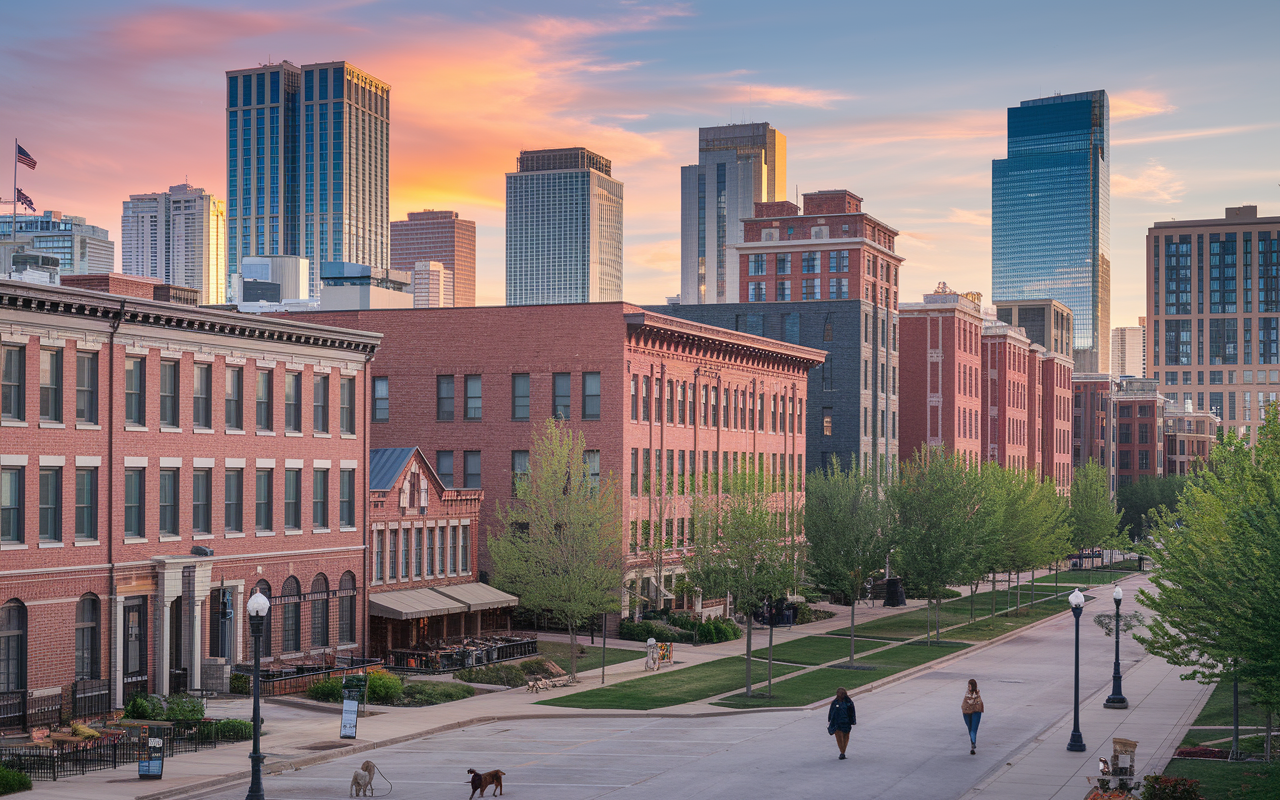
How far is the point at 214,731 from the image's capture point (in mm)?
38469

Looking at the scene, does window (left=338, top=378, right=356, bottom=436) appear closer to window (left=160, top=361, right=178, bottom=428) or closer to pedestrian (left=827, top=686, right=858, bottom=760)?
window (left=160, top=361, right=178, bottom=428)

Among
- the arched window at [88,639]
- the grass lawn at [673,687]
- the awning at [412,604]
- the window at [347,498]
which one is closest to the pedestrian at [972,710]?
the grass lawn at [673,687]

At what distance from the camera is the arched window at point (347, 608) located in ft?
177

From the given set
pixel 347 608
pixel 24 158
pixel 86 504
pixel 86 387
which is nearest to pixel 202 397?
pixel 86 387

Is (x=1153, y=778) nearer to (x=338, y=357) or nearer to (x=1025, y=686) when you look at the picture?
(x=1025, y=686)

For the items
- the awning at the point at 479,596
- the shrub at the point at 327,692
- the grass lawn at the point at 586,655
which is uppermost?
the awning at the point at 479,596

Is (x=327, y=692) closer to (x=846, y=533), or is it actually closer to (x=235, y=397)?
(x=235, y=397)

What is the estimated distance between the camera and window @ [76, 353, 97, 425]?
4312cm

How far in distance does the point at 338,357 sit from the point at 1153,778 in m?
35.5

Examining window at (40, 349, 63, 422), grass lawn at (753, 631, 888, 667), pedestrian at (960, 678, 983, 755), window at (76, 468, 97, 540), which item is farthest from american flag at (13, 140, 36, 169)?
pedestrian at (960, 678, 983, 755)

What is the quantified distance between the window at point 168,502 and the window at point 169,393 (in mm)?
1715

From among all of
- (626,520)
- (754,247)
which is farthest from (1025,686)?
(754,247)

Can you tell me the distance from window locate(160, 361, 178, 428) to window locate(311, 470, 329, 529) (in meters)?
7.62

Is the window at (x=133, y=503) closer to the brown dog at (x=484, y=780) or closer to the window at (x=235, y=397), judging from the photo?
the window at (x=235, y=397)
